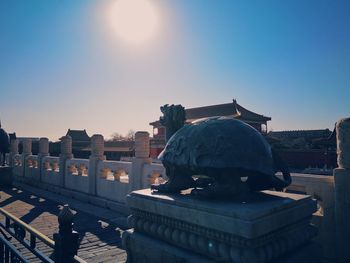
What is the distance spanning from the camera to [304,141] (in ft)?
93.9

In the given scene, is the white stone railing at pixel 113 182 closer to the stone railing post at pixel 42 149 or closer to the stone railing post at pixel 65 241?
the stone railing post at pixel 65 241

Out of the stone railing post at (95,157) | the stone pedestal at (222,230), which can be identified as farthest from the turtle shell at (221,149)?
the stone railing post at (95,157)

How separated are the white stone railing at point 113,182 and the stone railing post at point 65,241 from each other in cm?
507

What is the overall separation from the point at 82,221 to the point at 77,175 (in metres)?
3.43

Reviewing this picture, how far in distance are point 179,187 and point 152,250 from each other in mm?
684

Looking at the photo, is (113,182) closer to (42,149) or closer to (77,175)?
(77,175)

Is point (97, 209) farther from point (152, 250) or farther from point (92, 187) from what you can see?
point (152, 250)

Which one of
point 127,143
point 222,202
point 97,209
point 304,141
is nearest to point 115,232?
point 97,209

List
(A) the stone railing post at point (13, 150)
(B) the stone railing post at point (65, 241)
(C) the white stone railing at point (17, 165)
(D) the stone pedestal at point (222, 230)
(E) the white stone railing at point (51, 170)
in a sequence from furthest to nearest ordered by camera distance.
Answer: (A) the stone railing post at point (13, 150) → (C) the white stone railing at point (17, 165) → (E) the white stone railing at point (51, 170) → (B) the stone railing post at point (65, 241) → (D) the stone pedestal at point (222, 230)

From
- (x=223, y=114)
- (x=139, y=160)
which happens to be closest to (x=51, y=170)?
(x=139, y=160)

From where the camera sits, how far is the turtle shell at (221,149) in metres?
2.54

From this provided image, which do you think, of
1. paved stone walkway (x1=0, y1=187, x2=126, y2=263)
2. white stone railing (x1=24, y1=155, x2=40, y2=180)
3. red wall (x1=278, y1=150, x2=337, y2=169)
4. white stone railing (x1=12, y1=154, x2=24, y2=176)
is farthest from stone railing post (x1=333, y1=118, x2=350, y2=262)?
red wall (x1=278, y1=150, x2=337, y2=169)

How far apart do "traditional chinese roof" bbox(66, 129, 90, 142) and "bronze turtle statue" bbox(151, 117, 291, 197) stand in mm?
34084

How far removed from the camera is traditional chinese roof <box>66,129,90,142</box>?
116 feet
